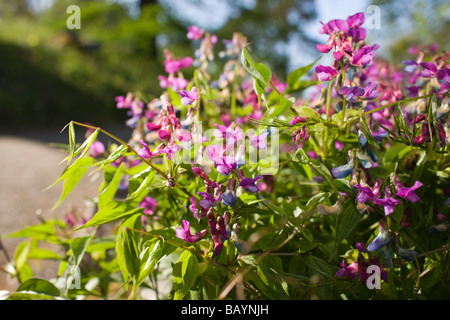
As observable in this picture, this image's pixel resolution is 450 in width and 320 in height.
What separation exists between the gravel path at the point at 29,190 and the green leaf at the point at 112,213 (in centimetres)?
96

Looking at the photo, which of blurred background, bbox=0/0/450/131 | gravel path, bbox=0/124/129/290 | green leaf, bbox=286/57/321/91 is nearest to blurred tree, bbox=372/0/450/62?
blurred background, bbox=0/0/450/131

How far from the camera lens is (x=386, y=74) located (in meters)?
1.27

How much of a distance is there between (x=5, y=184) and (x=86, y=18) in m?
6.39

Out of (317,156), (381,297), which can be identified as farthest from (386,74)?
(381,297)

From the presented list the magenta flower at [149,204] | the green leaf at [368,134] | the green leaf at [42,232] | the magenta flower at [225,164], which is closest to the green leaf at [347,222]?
the green leaf at [368,134]

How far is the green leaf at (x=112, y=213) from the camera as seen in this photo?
779 millimetres

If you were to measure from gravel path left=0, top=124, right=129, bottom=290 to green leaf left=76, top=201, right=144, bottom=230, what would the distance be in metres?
0.96

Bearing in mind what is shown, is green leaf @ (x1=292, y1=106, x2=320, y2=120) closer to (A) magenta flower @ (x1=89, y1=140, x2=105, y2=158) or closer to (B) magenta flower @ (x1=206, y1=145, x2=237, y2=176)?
(B) magenta flower @ (x1=206, y1=145, x2=237, y2=176)

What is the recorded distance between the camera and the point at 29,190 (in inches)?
115

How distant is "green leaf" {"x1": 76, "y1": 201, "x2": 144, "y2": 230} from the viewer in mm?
779

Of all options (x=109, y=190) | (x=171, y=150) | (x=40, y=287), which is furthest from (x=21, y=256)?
(x=171, y=150)

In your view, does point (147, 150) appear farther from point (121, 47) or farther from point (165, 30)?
point (121, 47)

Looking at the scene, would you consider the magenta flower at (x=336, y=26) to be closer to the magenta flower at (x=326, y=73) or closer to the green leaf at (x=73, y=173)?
the magenta flower at (x=326, y=73)
